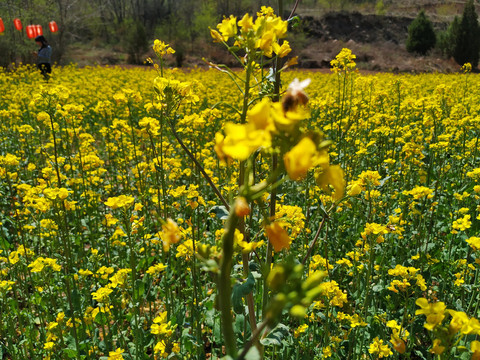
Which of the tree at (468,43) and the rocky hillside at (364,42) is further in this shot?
the tree at (468,43)

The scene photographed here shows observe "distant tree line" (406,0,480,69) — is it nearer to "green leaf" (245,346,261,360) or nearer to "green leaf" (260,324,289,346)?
"green leaf" (260,324,289,346)

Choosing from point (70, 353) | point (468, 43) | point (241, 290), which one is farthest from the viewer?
point (468, 43)

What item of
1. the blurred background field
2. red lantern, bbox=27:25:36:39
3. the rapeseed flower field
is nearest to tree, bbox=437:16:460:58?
the blurred background field

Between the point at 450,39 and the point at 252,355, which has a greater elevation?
the point at 252,355

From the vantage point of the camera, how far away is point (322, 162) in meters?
0.69

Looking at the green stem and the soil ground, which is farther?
the soil ground

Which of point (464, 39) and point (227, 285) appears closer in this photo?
point (227, 285)

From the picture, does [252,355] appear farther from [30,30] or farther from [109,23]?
[109,23]

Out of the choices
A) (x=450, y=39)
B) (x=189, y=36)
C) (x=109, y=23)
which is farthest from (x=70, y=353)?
(x=109, y=23)

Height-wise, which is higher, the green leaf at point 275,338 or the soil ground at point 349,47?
the green leaf at point 275,338

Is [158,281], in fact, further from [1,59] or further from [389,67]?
[389,67]

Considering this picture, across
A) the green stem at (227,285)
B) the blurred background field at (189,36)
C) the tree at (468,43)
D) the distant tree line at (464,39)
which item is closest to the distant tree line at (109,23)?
the blurred background field at (189,36)

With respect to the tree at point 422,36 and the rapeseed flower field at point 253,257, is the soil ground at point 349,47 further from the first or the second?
the rapeseed flower field at point 253,257

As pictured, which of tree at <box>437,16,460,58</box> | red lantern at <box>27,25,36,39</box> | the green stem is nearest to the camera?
the green stem
